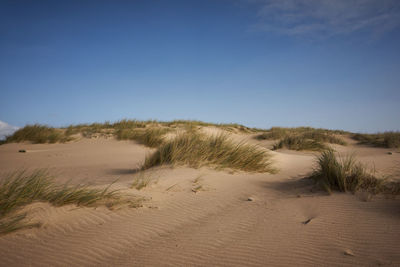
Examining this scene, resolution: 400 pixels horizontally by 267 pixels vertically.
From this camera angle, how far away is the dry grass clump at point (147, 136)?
9.45 m

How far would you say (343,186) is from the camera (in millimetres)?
3307

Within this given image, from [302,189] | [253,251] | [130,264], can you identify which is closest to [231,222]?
[253,251]

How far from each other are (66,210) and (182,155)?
8.65ft

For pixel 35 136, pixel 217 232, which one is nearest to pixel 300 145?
pixel 217 232

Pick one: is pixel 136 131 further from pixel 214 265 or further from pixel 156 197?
pixel 214 265

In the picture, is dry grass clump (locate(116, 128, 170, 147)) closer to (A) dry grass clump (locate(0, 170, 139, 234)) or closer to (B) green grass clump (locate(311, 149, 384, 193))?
(A) dry grass clump (locate(0, 170, 139, 234))

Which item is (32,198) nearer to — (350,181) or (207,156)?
(207,156)

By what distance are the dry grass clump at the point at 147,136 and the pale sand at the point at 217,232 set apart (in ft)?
19.1

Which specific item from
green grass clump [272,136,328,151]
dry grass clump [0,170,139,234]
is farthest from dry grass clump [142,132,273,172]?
green grass clump [272,136,328,151]

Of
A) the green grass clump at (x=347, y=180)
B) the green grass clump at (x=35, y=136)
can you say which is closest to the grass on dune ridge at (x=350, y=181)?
the green grass clump at (x=347, y=180)

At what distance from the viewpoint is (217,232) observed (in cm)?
235

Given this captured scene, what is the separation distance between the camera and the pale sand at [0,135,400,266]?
1872mm

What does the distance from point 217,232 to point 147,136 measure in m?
7.80

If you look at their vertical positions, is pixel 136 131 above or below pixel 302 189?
above
